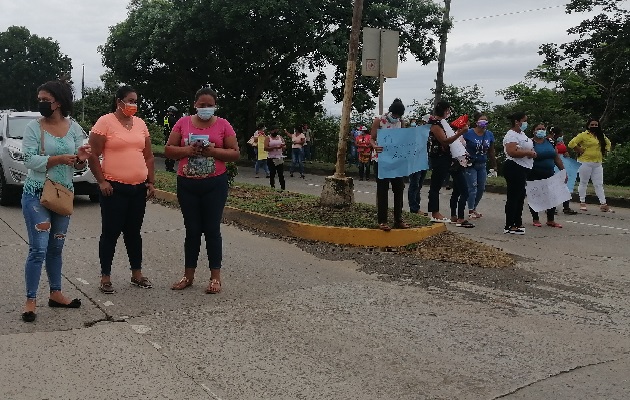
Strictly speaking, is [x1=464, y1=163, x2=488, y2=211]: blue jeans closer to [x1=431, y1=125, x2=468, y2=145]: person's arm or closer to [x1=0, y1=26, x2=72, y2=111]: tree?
[x1=431, y1=125, x2=468, y2=145]: person's arm

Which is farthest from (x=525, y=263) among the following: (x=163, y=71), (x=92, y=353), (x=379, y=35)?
(x=163, y=71)

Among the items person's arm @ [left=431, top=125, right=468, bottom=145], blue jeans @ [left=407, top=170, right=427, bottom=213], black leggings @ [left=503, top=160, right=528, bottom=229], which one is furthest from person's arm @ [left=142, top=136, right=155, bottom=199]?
black leggings @ [left=503, top=160, right=528, bottom=229]

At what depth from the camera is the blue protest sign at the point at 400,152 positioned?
8.54 meters

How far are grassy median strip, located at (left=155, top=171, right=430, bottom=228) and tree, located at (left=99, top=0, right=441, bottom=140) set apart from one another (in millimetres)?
12475

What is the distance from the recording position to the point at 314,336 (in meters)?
4.93

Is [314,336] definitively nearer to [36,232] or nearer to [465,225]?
[36,232]

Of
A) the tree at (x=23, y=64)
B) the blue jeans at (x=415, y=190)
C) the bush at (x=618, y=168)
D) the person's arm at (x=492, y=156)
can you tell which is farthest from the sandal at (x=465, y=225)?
the tree at (x=23, y=64)

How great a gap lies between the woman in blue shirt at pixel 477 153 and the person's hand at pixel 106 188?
20.3ft

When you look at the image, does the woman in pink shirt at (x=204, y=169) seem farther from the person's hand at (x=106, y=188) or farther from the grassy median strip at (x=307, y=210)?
the grassy median strip at (x=307, y=210)

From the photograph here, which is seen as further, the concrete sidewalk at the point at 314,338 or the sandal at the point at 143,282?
the sandal at the point at 143,282

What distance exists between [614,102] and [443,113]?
2072cm

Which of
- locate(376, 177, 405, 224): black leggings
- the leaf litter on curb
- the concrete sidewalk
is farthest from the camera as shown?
locate(376, 177, 405, 224): black leggings

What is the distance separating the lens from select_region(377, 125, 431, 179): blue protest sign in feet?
28.0

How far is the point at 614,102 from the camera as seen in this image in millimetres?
27484
